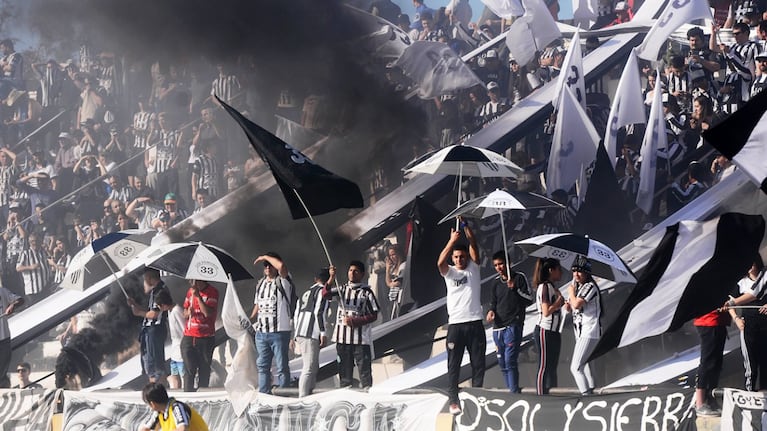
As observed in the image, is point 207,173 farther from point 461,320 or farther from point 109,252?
point 461,320

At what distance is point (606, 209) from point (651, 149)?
0.70 metres

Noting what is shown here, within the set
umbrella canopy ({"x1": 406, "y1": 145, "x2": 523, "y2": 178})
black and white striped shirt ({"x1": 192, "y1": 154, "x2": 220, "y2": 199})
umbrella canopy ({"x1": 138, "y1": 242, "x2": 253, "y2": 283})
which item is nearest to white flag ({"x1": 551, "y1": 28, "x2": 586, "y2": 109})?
umbrella canopy ({"x1": 406, "y1": 145, "x2": 523, "y2": 178})

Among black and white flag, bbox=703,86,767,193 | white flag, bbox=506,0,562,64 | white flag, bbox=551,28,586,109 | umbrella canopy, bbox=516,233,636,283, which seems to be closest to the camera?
black and white flag, bbox=703,86,767,193

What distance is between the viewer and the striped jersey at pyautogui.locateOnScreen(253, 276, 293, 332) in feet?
34.3

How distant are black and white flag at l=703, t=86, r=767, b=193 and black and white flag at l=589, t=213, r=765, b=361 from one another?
89 centimetres

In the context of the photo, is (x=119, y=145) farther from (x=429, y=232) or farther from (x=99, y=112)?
(x=429, y=232)

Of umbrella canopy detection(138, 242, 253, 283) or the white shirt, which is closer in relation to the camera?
the white shirt

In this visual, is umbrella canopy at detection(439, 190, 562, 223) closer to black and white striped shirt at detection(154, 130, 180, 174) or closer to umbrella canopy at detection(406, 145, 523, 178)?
umbrella canopy at detection(406, 145, 523, 178)

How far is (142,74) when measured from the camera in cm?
1569

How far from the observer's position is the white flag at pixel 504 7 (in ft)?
42.5

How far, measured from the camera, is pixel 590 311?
29.6 ft

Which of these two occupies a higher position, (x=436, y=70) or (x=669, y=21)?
(x=436, y=70)

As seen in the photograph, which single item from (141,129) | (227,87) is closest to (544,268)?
(227,87)

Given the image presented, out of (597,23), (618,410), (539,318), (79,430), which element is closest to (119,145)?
(79,430)
